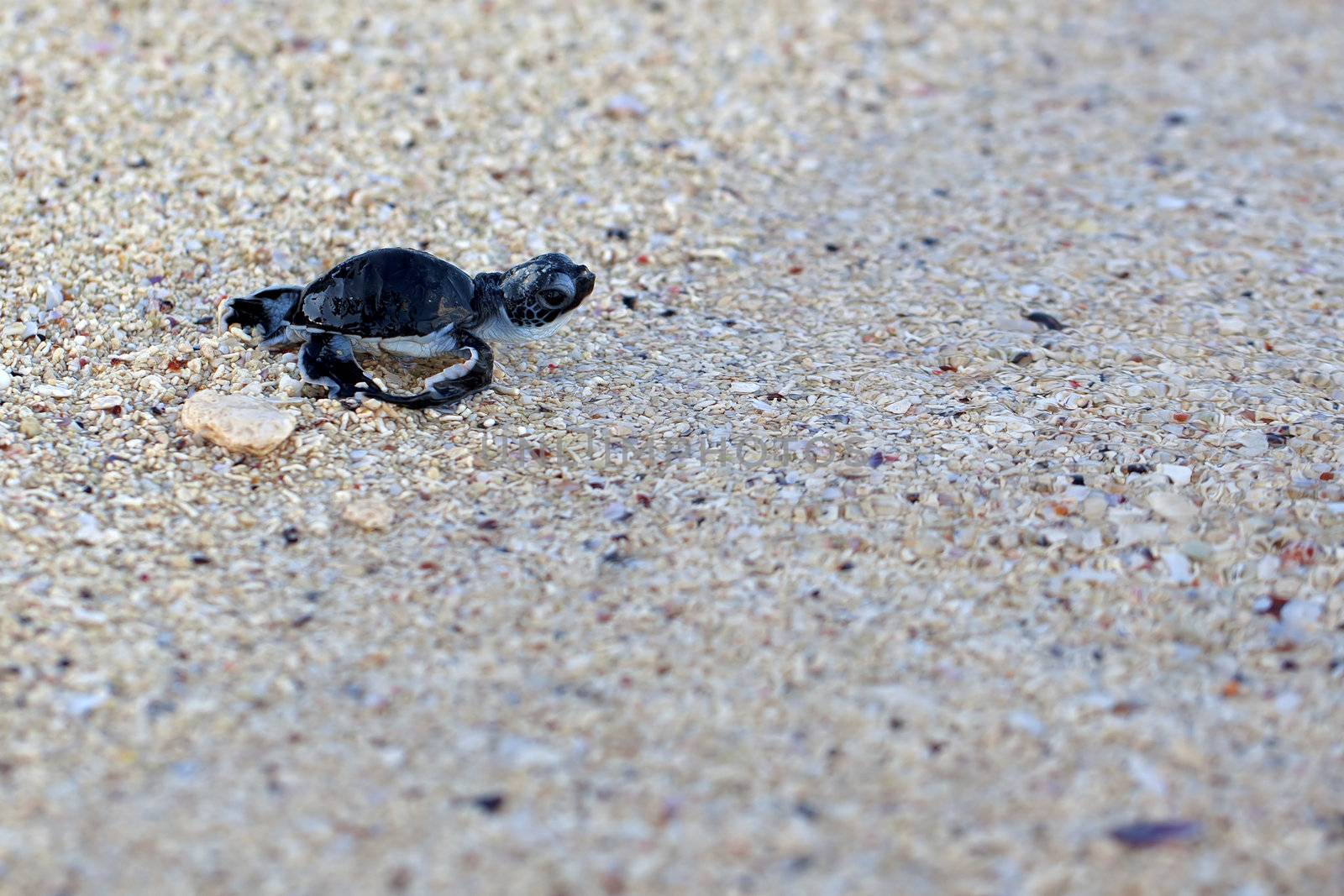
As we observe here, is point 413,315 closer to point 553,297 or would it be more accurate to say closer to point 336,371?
point 336,371

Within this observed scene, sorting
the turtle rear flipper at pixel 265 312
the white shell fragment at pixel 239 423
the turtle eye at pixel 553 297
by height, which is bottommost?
the white shell fragment at pixel 239 423

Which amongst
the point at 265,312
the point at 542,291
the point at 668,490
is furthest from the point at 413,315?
the point at 668,490

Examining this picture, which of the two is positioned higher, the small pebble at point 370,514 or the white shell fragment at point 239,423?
the white shell fragment at point 239,423

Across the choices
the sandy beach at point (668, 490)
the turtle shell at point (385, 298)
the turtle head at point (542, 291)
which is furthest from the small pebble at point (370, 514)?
the turtle head at point (542, 291)

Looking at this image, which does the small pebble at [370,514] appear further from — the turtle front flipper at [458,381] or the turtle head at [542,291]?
the turtle head at [542,291]

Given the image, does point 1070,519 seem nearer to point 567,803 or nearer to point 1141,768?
point 1141,768

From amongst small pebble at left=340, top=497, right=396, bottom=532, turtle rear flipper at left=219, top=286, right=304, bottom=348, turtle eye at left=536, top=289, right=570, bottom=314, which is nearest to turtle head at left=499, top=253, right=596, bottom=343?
turtle eye at left=536, top=289, right=570, bottom=314

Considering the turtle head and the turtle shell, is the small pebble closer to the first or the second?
the turtle shell
